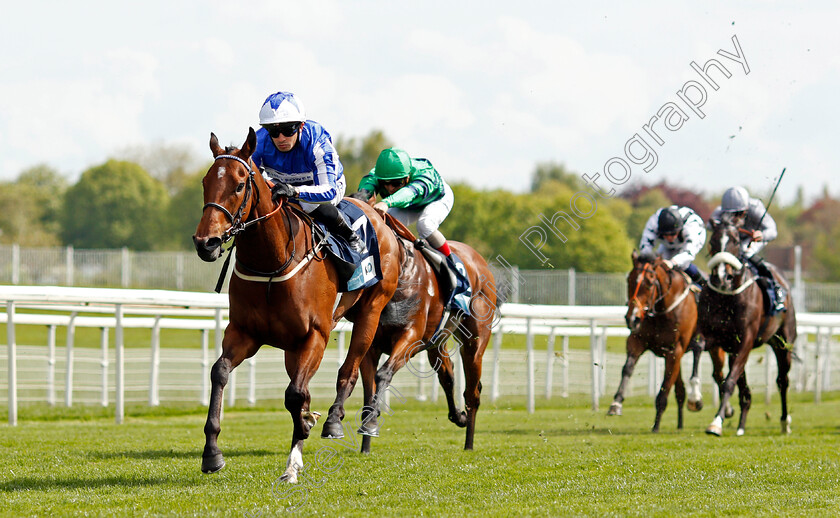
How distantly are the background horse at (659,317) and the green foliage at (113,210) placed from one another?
46.2 metres

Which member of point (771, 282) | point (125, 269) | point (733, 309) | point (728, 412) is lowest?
point (728, 412)

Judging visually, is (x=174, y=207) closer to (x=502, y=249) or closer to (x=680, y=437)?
(x=502, y=249)

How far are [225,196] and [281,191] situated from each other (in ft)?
1.93

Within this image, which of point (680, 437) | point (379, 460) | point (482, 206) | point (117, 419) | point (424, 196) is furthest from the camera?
point (482, 206)

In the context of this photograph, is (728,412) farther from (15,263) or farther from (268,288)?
(15,263)

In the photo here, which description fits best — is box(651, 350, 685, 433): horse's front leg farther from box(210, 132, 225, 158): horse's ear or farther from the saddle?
box(210, 132, 225, 158): horse's ear

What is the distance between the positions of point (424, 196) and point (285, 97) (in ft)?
6.58

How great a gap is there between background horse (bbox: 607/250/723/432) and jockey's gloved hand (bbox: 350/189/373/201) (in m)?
3.76

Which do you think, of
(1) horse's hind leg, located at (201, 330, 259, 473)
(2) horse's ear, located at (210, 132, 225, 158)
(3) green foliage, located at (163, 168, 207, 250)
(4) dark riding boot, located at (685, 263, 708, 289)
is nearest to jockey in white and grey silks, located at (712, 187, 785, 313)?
(4) dark riding boot, located at (685, 263, 708, 289)

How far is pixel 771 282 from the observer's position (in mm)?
10703

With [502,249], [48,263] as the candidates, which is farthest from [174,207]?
[502,249]

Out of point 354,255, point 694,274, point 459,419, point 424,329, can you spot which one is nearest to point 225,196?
point 354,255

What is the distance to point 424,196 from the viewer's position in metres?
7.53

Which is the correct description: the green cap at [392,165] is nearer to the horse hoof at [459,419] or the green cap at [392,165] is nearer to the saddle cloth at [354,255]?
the saddle cloth at [354,255]
